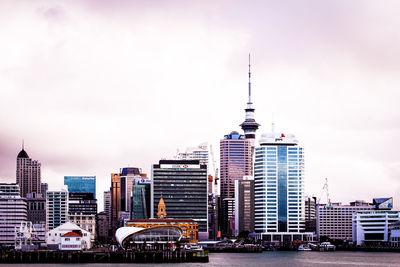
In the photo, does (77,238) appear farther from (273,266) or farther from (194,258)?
(273,266)

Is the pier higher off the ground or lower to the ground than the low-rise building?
lower

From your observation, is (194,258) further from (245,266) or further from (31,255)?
(31,255)

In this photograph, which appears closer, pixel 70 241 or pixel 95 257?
pixel 95 257

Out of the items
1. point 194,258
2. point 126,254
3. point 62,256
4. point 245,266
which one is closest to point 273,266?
point 245,266

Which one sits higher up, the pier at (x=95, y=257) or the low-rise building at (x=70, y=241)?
the low-rise building at (x=70, y=241)

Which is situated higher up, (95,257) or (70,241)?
(70,241)

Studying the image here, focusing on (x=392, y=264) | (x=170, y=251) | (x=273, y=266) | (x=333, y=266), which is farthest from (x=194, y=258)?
(x=392, y=264)

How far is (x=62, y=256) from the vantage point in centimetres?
18025

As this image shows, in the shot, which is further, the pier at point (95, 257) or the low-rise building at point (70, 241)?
the low-rise building at point (70, 241)

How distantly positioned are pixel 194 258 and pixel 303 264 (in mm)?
23467

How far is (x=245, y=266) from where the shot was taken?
177000 mm

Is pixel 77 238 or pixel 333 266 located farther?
pixel 77 238

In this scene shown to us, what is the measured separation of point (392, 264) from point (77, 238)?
68366 mm

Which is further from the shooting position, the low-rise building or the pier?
the low-rise building
